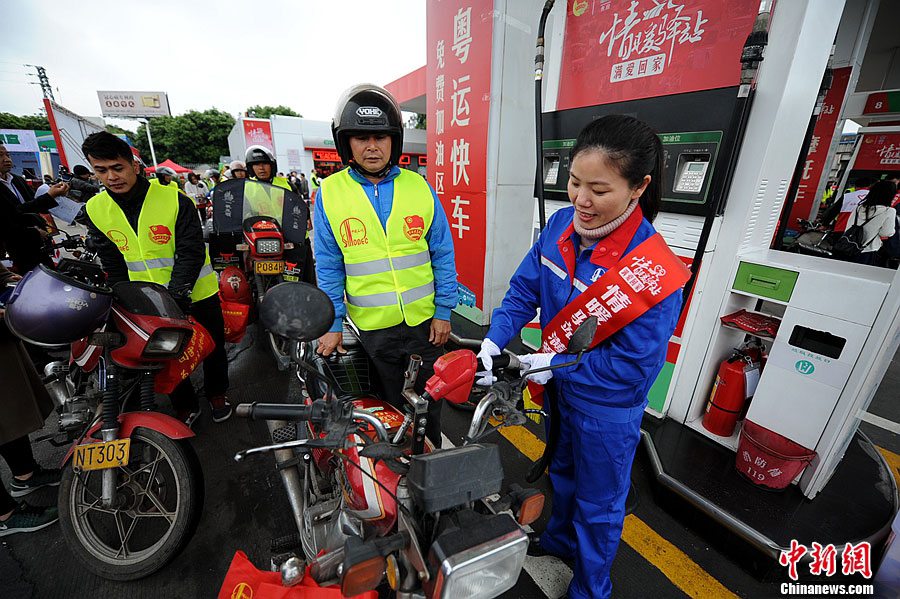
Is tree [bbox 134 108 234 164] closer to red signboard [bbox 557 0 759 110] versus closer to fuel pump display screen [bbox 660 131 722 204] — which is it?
red signboard [bbox 557 0 759 110]

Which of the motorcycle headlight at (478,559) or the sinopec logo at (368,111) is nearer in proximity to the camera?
the motorcycle headlight at (478,559)

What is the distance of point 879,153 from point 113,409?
1442 cm

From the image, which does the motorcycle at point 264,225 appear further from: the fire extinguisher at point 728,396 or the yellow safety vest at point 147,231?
the fire extinguisher at point 728,396

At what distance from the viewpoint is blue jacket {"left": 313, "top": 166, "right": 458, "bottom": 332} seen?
6.45ft

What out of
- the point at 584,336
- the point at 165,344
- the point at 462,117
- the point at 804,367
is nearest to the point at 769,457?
the point at 804,367

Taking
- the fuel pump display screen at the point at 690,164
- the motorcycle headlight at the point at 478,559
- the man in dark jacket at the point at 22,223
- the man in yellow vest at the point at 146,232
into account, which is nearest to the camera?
the motorcycle headlight at the point at 478,559

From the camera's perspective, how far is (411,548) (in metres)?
0.98

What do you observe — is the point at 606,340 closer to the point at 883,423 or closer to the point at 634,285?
the point at 634,285

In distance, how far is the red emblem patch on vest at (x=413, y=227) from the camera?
1991 mm

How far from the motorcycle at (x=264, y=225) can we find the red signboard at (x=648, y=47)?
297 centimetres

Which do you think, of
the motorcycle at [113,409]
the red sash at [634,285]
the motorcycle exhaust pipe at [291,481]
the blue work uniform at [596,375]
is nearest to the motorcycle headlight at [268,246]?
the motorcycle at [113,409]

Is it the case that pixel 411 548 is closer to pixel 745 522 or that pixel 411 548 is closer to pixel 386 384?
pixel 386 384

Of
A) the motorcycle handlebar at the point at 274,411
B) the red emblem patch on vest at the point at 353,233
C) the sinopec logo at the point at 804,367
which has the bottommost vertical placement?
the sinopec logo at the point at 804,367

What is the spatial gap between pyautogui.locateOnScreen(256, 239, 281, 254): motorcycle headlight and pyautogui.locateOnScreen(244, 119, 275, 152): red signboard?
21.4 m
